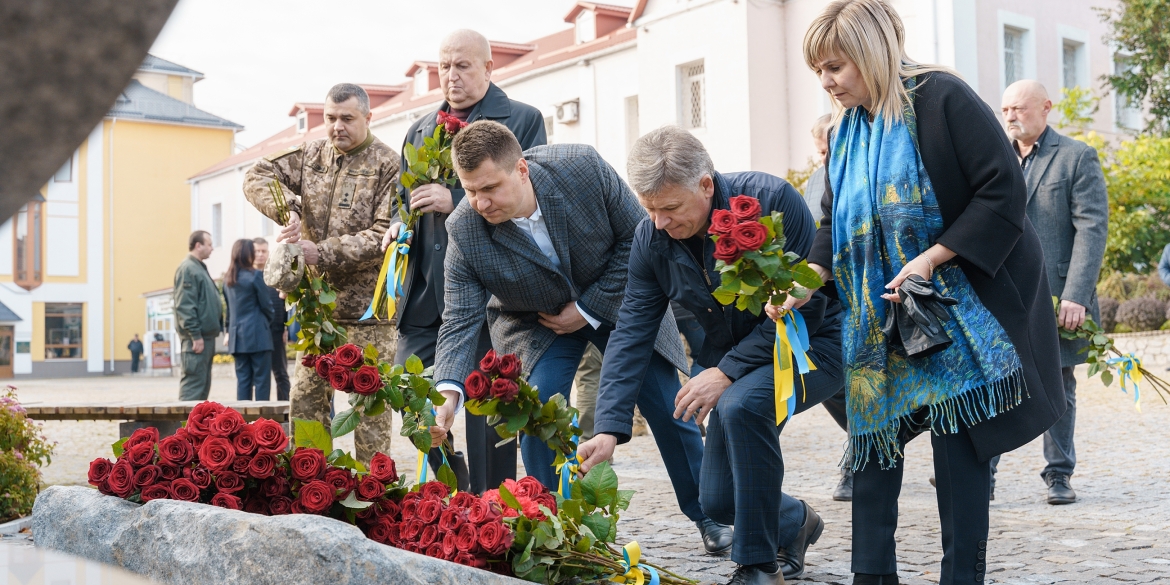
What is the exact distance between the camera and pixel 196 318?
992 cm

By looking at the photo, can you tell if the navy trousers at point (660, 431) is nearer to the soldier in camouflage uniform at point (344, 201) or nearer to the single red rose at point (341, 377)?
the single red rose at point (341, 377)

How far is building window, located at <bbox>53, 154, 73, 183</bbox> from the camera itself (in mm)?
375

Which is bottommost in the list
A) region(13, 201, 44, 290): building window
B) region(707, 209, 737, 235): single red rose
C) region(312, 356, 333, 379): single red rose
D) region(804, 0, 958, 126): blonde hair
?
region(312, 356, 333, 379): single red rose

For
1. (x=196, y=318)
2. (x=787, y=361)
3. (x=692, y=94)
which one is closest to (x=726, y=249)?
(x=787, y=361)

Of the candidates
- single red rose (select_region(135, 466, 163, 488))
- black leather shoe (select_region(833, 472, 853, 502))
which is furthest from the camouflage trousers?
black leather shoe (select_region(833, 472, 853, 502))

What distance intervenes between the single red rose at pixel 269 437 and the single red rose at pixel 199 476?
17cm

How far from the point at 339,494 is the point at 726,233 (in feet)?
4.80

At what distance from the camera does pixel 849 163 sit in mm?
3514

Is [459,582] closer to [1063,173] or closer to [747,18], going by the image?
[1063,173]

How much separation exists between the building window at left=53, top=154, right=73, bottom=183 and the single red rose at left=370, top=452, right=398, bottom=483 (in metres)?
3.21

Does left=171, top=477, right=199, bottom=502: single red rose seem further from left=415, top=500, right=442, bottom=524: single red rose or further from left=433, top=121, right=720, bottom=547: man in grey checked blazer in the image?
left=433, top=121, right=720, bottom=547: man in grey checked blazer

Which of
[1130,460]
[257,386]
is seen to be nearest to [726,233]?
[1130,460]

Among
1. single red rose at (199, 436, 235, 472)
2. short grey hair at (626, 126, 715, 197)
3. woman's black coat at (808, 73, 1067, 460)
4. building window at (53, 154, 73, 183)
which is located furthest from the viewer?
short grey hair at (626, 126, 715, 197)

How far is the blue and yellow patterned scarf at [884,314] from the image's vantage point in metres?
3.19
